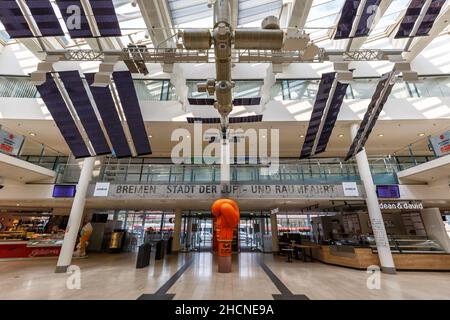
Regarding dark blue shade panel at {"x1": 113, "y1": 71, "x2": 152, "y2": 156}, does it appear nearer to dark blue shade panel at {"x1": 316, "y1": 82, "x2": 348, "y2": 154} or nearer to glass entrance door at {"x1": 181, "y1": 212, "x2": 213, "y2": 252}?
dark blue shade panel at {"x1": 316, "y1": 82, "x2": 348, "y2": 154}

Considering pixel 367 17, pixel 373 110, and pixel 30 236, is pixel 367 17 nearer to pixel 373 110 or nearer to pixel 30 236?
pixel 373 110

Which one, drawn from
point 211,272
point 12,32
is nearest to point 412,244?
point 211,272

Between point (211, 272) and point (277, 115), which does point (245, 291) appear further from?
point (277, 115)

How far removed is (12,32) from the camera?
4.88m

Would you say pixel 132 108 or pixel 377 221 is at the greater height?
pixel 132 108

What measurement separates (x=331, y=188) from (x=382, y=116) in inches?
152

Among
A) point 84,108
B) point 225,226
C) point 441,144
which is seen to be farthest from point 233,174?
point 441,144

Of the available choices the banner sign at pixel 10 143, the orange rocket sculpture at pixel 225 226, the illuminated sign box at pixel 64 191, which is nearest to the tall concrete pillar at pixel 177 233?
the illuminated sign box at pixel 64 191

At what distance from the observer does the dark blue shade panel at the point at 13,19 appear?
460 centimetres

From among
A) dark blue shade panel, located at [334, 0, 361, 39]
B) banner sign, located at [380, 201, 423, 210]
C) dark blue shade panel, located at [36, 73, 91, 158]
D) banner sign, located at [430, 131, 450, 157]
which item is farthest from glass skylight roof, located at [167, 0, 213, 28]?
banner sign, located at [380, 201, 423, 210]

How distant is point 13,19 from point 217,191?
7737 mm

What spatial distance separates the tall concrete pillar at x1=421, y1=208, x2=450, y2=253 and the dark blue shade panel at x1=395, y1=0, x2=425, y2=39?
8508 mm

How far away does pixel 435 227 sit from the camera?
9.56m

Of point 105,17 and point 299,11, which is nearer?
point 105,17
